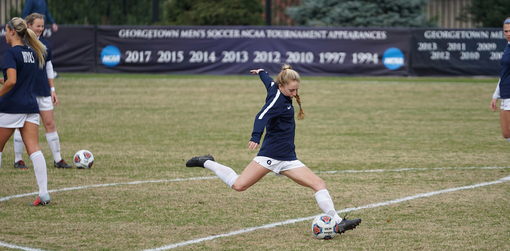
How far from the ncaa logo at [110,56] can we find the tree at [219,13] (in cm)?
664

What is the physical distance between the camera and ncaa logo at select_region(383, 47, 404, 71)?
77.3 feet

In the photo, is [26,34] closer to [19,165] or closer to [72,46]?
[19,165]

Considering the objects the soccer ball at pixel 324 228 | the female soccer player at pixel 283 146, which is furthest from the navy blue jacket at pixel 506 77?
the soccer ball at pixel 324 228

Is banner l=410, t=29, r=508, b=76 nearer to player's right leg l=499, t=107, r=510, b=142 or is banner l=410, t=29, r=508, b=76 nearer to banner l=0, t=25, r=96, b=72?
banner l=0, t=25, r=96, b=72

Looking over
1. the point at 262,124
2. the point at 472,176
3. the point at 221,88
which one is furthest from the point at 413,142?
the point at 221,88

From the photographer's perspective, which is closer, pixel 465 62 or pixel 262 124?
pixel 262 124

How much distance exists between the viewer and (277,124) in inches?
250

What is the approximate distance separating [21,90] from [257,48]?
16.9 m

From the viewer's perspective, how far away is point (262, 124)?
6.15m

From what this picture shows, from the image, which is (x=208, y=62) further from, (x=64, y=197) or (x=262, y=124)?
(x=262, y=124)

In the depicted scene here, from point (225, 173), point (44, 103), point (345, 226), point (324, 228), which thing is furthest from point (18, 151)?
point (345, 226)

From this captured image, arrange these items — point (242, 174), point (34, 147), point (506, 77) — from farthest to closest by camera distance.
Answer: point (506, 77)
point (34, 147)
point (242, 174)

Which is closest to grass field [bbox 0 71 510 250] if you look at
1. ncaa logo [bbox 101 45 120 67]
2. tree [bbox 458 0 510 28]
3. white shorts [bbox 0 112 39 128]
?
white shorts [bbox 0 112 39 128]

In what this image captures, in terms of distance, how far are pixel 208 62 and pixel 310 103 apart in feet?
22.9
